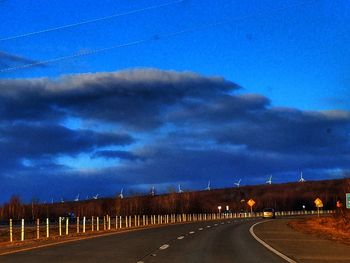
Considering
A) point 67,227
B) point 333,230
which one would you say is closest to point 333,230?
point 333,230

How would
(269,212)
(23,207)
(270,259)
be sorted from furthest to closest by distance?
(23,207), (269,212), (270,259)

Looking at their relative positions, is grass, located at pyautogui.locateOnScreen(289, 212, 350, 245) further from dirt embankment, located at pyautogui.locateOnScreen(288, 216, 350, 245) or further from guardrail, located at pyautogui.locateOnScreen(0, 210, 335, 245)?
guardrail, located at pyautogui.locateOnScreen(0, 210, 335, 245)

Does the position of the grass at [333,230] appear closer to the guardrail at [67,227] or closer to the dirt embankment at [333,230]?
the dirt embankment at [333,230]

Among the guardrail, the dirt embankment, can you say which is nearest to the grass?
the dirt embankment

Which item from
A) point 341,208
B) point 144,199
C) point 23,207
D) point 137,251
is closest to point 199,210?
point 144,199

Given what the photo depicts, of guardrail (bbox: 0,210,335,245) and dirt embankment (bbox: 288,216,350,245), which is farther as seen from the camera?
guardrail (bbox: 0,210,335,245)

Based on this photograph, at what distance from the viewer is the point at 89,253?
795 inches

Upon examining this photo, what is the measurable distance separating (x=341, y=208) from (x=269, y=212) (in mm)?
40538

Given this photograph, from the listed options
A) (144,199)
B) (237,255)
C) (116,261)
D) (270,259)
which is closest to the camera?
(116,261)

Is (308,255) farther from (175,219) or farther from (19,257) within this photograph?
(175,219)

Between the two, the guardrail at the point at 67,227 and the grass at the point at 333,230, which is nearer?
the grass at the point at 333,230

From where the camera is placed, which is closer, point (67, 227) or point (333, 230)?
point (67, 227)

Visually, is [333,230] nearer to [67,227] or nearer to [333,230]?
[333,230]

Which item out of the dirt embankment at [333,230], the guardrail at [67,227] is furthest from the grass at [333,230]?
the guardrail at [67,227]
